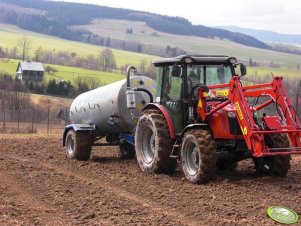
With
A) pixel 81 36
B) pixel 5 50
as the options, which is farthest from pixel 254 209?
pixel 81 36

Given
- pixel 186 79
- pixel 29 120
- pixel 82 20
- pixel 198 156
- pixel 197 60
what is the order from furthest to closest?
pixel 82 20 < pixel 29 120 < pixel 197 60 < pixel 186 79 < pixel 198 156

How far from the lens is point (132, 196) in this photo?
8617mm

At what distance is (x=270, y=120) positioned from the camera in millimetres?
9203

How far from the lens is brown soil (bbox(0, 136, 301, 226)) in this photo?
7.02m

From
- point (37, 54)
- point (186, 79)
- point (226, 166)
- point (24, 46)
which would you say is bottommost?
point (226, 166)

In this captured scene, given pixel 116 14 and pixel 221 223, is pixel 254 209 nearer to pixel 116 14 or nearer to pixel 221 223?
pixel 221 223

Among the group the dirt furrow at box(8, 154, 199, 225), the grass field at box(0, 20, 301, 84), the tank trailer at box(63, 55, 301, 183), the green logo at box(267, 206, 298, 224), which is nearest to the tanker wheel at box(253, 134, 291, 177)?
the tank trailer at box(63, 55, 301, 183)

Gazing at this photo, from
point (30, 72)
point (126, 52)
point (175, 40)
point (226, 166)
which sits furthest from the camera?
point (175, 40)

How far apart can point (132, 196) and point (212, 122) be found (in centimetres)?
222

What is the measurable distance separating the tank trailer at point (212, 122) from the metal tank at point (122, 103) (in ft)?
0.99

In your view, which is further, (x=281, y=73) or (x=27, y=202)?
(x=281, y=73)

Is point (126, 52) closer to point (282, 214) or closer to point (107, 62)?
point (107, 62)

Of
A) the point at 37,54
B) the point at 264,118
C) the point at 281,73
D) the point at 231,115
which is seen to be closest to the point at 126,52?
the point at 37,54

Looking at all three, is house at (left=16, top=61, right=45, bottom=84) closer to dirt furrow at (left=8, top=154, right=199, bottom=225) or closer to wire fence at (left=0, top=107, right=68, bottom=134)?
wire fence at (left=0, top=107, right=68, bottom=134)
